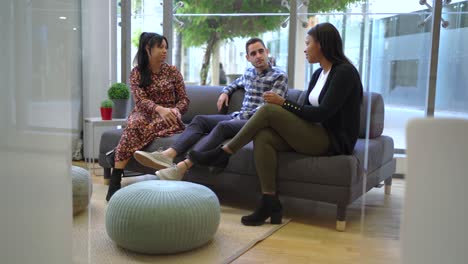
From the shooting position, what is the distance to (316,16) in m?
3.43

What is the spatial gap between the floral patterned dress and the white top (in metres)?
0.93

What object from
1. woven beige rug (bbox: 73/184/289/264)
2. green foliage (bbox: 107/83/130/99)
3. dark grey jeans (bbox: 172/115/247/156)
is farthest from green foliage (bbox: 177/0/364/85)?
woven beige rug (bbox: 73/184/289/264)

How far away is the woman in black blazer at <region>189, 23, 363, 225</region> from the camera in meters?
2.07

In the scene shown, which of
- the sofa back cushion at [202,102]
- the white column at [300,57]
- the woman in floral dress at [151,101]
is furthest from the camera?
the white column at [300,57]

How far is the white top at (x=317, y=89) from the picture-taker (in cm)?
222

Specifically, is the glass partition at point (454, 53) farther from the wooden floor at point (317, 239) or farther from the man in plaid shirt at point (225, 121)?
the man in plaid shirt at point (225, 121)

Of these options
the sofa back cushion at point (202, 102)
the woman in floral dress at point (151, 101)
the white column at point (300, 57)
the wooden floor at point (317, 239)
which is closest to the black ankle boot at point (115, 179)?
the woman in floral dress at point (151, 101)

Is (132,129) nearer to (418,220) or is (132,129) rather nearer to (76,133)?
(76,133)

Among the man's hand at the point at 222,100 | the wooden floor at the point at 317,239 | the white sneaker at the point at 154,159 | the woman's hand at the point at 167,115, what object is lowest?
the wooden floor at the point at 317,239

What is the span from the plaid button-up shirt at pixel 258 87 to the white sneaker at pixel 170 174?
570 mm

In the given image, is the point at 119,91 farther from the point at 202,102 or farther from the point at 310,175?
the point at 310,175

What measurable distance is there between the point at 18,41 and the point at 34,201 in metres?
0.25

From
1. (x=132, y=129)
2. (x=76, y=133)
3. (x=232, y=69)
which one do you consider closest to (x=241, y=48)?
(x=232, y=69)

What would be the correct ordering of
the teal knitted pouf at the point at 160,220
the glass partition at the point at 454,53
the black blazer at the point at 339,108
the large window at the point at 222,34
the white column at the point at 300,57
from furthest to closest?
the large window at the point at 222,34, the white column at the point at 300,57, the black blazer at the point at 339,108, the teal knitted pouf at the point at 160,220, the glass partition at the point at 454,53
